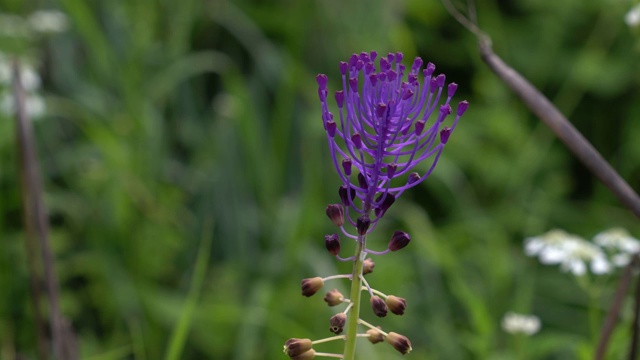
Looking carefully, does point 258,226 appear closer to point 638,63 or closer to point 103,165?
point 103,165

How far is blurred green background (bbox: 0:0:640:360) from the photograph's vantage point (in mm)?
2645

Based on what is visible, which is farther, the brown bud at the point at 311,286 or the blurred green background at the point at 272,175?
the blurred green background at the point at 272,175

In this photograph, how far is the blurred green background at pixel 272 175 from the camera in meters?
2.64

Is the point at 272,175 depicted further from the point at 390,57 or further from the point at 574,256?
the point at 390,57

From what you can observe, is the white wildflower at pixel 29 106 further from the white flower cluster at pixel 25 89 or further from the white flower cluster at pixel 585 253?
the white flower cluster at pixel 585 253

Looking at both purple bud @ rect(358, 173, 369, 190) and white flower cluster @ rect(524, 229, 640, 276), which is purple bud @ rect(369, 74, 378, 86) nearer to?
purple bud @ rect(358, 173, 369, 190)

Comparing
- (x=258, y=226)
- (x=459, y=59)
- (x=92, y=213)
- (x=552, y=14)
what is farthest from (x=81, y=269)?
(x=552, y=14)

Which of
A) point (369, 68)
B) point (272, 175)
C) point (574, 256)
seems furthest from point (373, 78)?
point (272, 175)

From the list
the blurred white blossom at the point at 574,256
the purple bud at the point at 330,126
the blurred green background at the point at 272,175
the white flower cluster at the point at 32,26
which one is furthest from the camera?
the white flower cluster at the point at 32,26

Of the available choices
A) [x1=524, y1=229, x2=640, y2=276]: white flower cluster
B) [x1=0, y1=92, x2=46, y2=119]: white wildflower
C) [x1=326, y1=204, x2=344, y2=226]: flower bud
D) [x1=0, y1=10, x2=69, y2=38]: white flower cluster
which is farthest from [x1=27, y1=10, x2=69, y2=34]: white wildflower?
[x1=326, y1=204, x2=344, y2=226]: flower bud

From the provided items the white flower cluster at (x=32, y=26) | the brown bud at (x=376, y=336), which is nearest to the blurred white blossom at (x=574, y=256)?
the brown bud at (x=376, y=336)

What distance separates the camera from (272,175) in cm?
329

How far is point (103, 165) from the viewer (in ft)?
9.30

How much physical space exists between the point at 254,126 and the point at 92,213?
0.69 metres
